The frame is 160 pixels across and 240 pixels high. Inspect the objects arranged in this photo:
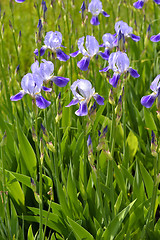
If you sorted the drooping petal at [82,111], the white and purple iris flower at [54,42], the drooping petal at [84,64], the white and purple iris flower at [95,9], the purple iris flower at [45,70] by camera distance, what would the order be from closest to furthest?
the drooping petal at [82,111] < the purple iris flower at [45,70] < the drooping petal at [84,64] < the white and purple iris flower at [54,42] < the white and purple iris flower at [95,9]

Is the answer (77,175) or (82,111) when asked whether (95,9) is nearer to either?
(77,175)

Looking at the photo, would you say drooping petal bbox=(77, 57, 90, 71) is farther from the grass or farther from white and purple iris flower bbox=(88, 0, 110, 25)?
white and purple iris flower bbox=(88, 0, 110, 25)

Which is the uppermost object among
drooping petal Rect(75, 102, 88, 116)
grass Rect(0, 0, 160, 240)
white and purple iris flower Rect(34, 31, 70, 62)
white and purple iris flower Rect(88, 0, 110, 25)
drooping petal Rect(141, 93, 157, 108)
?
white and purple iris flower Rect(88, 0, 110, 25)

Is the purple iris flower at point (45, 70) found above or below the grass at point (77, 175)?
above

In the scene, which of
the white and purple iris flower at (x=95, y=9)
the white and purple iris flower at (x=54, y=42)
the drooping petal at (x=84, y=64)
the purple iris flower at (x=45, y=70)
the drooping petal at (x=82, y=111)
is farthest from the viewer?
the white and purple iris flower at (x=95, y=9)

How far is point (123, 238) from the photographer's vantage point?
207 centimetres

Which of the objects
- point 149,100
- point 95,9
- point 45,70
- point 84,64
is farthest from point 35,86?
point 95,9

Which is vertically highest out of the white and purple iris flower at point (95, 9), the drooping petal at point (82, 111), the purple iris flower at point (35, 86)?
the white and purple iris flower at point (95, 9)

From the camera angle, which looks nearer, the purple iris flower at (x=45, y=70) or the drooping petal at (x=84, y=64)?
the purple iris flower at (x=45, y=70)

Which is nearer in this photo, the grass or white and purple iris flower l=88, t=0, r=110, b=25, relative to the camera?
the grass

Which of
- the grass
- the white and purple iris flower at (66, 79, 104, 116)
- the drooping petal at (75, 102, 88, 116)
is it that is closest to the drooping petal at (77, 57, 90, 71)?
the grass

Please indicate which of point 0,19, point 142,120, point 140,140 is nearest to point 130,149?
point 140,140

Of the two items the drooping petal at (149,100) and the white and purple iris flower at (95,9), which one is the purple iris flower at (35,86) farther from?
the white and purple iris flower at (95,9)

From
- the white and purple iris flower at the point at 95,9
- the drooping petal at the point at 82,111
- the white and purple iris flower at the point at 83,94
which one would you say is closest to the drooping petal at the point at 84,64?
the white and purple iris flower at the point at 83,94
